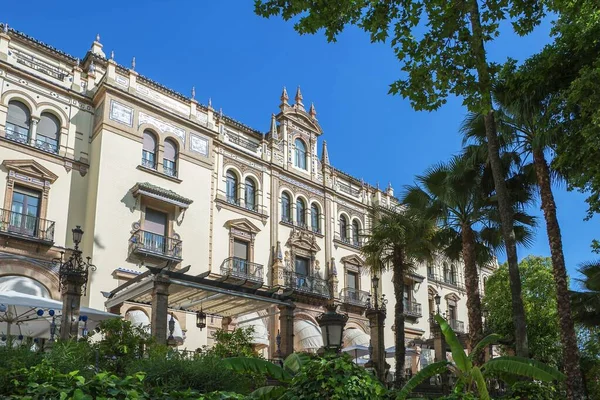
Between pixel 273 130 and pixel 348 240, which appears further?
pixel 348 240

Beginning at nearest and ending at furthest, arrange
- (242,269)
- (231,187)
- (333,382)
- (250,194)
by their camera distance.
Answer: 1. (333,382)
2. (242,269)
3. (231,187)
4. (250,194)

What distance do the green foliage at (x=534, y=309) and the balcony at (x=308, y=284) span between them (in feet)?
32.7

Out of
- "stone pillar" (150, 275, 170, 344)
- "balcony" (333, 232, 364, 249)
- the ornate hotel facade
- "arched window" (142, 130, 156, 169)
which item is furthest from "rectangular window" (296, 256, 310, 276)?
"stone pillar" (150, 275, 170, 344)

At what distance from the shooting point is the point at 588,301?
24.1m

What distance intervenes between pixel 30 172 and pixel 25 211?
1.52m

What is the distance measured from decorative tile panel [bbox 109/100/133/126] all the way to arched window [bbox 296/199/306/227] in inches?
433

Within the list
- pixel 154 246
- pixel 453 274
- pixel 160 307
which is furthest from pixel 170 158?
pixel 453 274

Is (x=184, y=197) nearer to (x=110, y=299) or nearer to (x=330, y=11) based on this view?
(x=110, y=299)

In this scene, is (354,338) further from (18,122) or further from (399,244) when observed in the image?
(18,122)

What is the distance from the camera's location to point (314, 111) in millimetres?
36594

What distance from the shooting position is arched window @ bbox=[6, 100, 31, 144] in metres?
23.4

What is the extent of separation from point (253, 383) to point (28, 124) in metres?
15.5

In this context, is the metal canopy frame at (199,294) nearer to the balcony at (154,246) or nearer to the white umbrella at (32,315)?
the white umbrella at (32,315)

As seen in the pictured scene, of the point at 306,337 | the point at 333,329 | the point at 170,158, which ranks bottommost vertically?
the point at 333,329
